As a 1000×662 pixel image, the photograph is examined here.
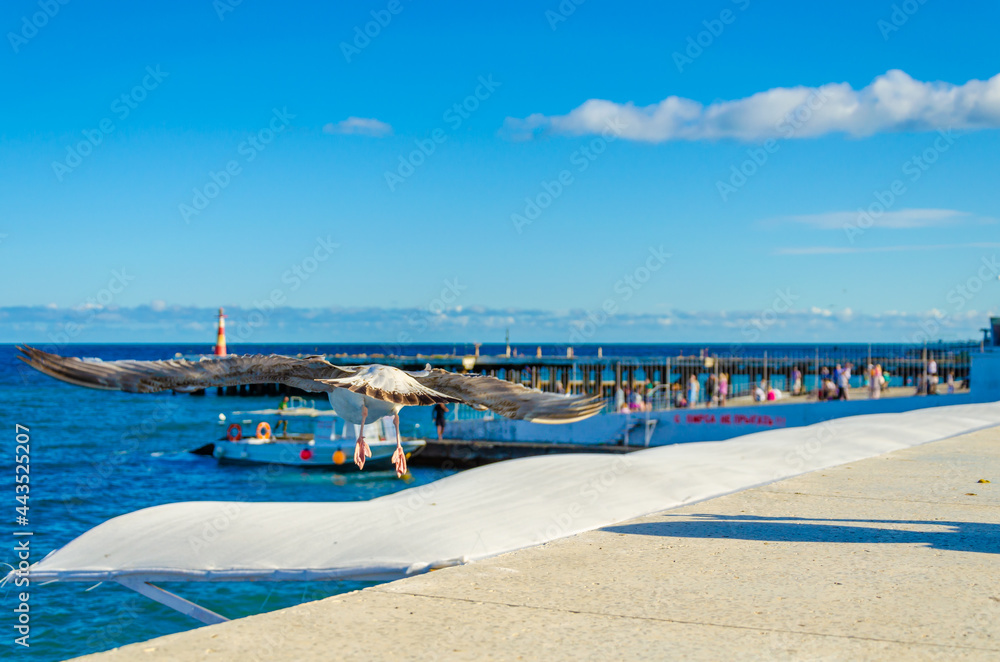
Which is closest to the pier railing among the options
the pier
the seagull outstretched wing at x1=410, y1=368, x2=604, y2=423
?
the pier

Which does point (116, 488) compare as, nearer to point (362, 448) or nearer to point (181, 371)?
point (362, 448)

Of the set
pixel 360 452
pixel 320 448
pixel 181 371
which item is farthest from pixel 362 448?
pixel 320 448

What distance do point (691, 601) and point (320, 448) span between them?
1128 inches

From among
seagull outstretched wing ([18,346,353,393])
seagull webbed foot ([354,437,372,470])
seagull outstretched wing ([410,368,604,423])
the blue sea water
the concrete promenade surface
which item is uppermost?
seagull outstretched wing ([18,346,353,393])

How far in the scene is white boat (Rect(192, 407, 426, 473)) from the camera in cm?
3231

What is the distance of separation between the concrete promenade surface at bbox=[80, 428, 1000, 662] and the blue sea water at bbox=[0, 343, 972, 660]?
229 inches

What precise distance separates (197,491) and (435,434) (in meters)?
12.7

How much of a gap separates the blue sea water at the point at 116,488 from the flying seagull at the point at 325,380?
4.55 meters

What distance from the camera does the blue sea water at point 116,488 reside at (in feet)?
39.6

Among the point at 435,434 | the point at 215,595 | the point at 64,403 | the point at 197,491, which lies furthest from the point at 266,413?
the point at 64,403

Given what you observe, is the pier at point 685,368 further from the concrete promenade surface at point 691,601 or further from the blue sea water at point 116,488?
the concrete promenade surface at point 691,601

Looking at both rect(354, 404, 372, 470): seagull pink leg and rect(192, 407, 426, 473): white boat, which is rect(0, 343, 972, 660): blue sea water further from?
rect(354, 404, 372, 470): seagull pink leg

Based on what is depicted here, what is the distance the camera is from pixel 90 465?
32281 millimetres

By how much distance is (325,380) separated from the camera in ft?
23.9
